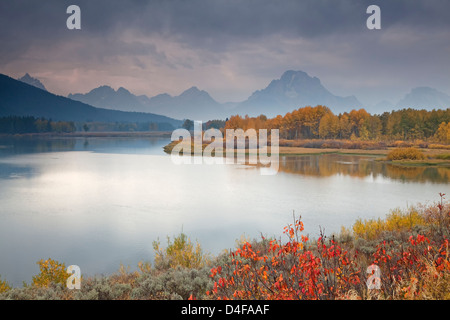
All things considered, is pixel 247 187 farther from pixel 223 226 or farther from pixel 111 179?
pixel 111 179

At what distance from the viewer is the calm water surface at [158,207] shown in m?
15.2

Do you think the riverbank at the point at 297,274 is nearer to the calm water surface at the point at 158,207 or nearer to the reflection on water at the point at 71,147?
the calm water surface at the point at 158,207

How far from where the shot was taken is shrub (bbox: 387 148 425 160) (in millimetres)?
53391

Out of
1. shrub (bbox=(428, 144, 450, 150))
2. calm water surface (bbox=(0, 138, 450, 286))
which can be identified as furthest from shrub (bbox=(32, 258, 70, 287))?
shrub (bbox=(428, 144, 450, 150))

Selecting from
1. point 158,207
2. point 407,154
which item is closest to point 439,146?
point 407,154

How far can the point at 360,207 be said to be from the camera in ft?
73.9

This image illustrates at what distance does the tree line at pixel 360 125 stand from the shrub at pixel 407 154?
91.3ft

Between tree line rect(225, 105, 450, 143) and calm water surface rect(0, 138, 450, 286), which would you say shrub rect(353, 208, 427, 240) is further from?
tree line rect(225, 105, 450, 143)

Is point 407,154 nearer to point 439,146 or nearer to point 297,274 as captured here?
point 439,146

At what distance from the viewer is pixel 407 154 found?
54.8 meters

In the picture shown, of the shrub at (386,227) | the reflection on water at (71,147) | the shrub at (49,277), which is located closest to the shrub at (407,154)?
the shrub at (386,227)

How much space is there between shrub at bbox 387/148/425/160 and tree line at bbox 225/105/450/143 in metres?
27.8

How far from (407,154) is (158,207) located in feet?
154
